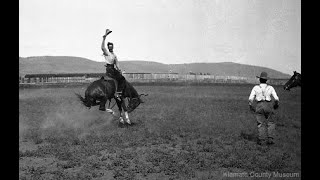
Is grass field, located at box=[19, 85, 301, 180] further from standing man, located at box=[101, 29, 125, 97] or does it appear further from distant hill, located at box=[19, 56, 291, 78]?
distant hill, located at box=[19, 56, 291, 78]

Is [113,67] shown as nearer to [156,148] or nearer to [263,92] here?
[156,148]

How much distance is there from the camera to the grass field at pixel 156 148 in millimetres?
8000

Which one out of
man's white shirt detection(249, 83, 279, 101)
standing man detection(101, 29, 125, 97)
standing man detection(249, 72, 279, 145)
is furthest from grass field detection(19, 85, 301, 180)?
standing man detection(101, 29, 125, 97)

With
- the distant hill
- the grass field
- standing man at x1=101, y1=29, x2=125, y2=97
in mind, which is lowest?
the grass field

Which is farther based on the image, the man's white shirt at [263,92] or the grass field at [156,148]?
the man's white shirt at [263,92]

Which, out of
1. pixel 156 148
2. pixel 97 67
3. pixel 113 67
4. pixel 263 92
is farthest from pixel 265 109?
pixel 97 67

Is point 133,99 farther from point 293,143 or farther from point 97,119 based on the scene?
point 293,143

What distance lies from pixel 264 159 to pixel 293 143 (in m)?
2.49

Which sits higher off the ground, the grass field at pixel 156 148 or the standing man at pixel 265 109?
the standing man at pixel 265 109

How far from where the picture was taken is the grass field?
8.00m

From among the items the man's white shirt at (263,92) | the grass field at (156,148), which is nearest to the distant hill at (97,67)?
the grass field at (156,148)

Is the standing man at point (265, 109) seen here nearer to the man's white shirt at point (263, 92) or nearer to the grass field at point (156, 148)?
the man's white shirt at point (263, 92)
